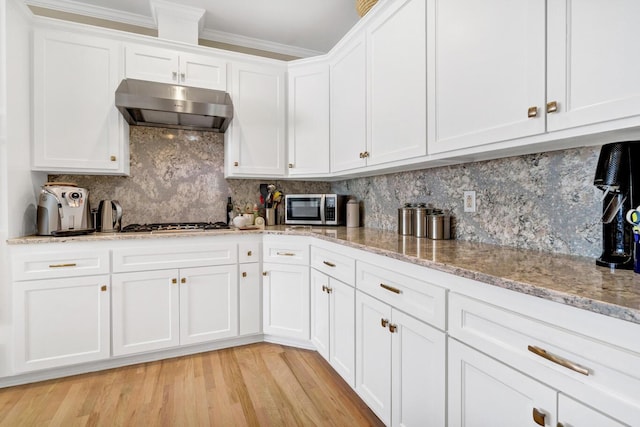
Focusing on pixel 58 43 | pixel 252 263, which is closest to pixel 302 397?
pixel 252 263

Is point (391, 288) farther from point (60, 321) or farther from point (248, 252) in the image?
point (60, 321)

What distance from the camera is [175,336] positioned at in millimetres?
2279

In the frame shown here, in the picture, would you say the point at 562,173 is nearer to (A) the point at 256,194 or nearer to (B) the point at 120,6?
(A) the point at 256,194

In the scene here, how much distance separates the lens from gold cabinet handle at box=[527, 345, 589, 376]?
0.72 m

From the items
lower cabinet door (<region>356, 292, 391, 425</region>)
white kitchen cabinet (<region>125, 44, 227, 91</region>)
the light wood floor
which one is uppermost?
white kitchen cabinet (<region>125, 44, 227, 91</region>)

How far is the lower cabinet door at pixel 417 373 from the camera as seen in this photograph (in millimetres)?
1164

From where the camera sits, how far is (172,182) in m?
2.78

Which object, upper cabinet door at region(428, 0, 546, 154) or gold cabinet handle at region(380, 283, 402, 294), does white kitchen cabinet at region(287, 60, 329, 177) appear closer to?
upper cabinet door at region(428, 0, 546, 154)

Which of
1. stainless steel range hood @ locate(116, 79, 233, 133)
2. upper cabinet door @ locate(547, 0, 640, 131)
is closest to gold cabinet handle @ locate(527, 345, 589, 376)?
upper cabinet door @ locate(547, 0, 640, 131)

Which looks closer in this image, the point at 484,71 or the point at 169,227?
the point at 484,71

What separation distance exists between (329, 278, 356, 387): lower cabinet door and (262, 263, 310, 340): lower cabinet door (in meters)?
0.37

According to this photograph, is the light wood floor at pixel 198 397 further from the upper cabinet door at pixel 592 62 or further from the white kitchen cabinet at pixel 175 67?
the white kitchen cabinet at pixel 175 67

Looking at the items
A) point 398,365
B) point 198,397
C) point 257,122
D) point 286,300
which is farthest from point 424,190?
point 198,397

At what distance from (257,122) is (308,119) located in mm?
447
